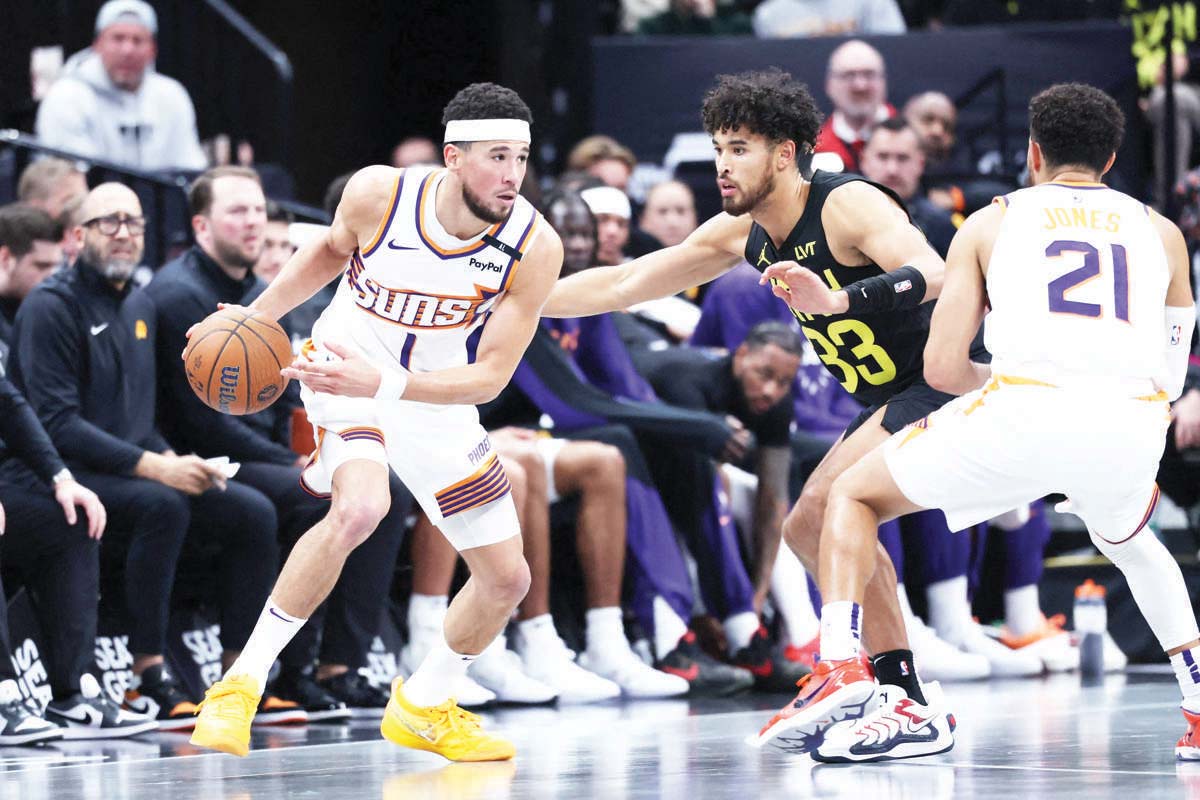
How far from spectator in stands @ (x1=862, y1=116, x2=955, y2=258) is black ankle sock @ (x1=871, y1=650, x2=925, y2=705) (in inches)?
159

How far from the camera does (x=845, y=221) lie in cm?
573

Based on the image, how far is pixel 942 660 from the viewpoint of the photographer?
8594 millimetres

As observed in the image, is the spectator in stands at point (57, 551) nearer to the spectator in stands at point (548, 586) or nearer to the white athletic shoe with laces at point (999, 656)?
the spectator in stands at point (548, 586)

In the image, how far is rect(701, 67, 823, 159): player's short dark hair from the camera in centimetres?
566

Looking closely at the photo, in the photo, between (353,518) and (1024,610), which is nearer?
(353,518)

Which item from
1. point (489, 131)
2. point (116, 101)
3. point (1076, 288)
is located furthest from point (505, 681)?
point (116, 101)

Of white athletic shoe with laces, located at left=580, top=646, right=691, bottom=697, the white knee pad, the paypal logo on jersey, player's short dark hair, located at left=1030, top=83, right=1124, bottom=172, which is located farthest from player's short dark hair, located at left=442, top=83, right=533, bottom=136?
white athletic shoe with laces, located at left=580, top=646, right=691, bottom=697

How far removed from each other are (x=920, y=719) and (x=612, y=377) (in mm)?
3278

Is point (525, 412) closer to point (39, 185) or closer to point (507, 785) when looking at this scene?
point (39, 185)

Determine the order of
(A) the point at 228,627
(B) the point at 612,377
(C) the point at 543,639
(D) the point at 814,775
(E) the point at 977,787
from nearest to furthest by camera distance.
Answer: (E) the point at 977,787 < (D) the point at 814,775 < (A) the point at 228,627 < (C) the point at 543,639 < (B) the point at 612,377

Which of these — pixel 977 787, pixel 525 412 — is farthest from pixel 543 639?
pixel 977 787

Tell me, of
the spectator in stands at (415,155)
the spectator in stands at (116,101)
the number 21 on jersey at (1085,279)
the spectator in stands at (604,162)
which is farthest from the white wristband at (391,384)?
the spectator in stands at (415,155)

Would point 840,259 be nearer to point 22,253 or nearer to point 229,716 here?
point 229,716

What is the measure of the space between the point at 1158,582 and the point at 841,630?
A: 3.26ft
